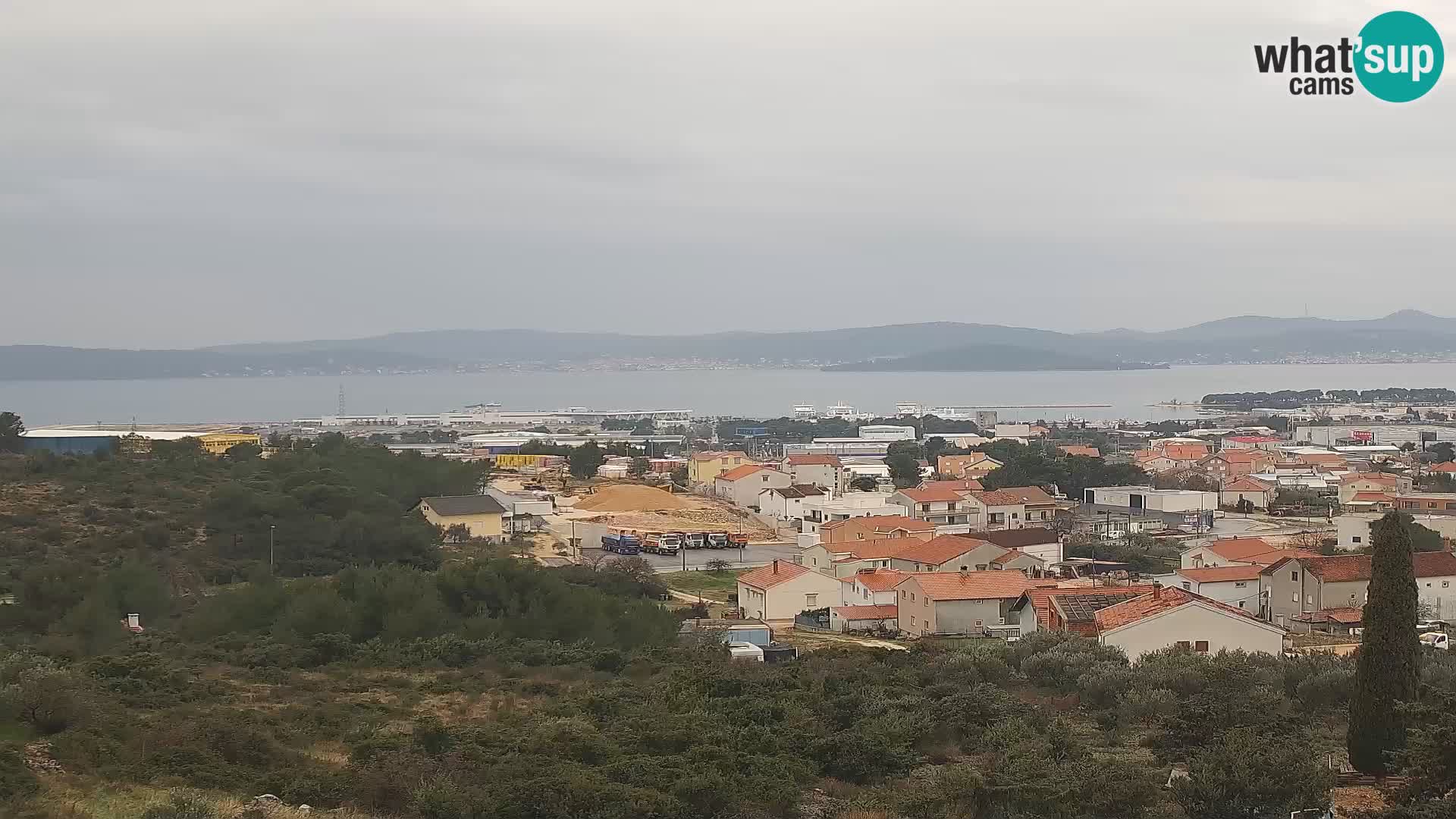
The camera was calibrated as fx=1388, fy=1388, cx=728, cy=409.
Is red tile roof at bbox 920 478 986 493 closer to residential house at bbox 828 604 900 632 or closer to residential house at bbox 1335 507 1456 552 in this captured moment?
residential house at bbox 1335 507 1456 552

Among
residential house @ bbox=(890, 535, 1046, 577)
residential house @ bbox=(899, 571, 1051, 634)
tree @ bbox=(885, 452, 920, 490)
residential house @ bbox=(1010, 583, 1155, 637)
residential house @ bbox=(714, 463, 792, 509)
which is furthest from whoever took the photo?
tree @ bbox=(885, 452, 920, 490)

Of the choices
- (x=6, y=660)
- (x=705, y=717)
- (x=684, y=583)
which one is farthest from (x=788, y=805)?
(x=684, y=583)

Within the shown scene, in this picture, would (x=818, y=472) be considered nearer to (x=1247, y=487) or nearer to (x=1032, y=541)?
(x=1247, y=487)

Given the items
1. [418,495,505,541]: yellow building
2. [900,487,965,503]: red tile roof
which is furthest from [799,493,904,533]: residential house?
[418,495,505,541]: yellow building

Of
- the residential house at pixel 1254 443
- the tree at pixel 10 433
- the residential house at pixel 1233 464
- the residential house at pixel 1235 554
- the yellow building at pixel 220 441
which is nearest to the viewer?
the residential house at pixel 1235 554

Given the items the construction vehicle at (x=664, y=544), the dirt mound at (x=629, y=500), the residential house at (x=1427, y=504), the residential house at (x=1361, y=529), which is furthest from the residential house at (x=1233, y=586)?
the dirt mound at (x=629, y=500)

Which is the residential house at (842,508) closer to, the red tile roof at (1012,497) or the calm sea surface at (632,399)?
the red tile roof at (1012,497)
